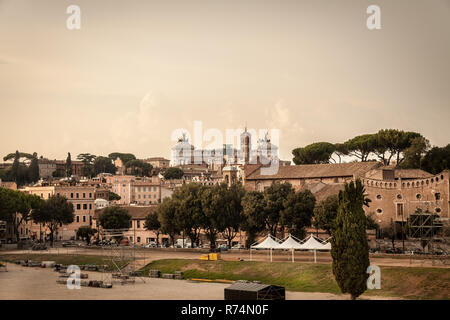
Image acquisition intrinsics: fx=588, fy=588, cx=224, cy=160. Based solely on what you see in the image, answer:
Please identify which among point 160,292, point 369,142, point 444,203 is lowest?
point 160,292

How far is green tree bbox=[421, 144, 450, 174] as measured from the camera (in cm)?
8941

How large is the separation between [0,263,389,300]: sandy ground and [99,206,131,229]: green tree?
1146 inches

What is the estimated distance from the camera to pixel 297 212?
6550cm

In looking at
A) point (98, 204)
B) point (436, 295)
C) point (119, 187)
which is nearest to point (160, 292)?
point (436, 295)

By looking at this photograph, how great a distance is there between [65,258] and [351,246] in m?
44.4

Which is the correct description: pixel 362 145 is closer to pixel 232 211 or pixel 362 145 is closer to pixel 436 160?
pixel 436 160

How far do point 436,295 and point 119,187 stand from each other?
135 m

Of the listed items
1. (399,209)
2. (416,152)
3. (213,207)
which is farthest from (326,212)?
(416,152)

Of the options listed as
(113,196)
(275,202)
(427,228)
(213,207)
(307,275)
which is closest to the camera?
(307,275)

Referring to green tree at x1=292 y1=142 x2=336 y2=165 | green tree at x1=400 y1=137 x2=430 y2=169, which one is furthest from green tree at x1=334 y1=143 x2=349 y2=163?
green tree at x1=400 y1=137 x2=430 y2=169

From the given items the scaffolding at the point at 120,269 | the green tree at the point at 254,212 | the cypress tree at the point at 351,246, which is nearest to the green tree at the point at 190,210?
the green tree at the point at 254,212

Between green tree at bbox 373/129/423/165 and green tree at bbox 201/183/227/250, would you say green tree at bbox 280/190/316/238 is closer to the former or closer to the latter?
green tree at bbox 201/183/227/250

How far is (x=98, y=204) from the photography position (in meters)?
130
